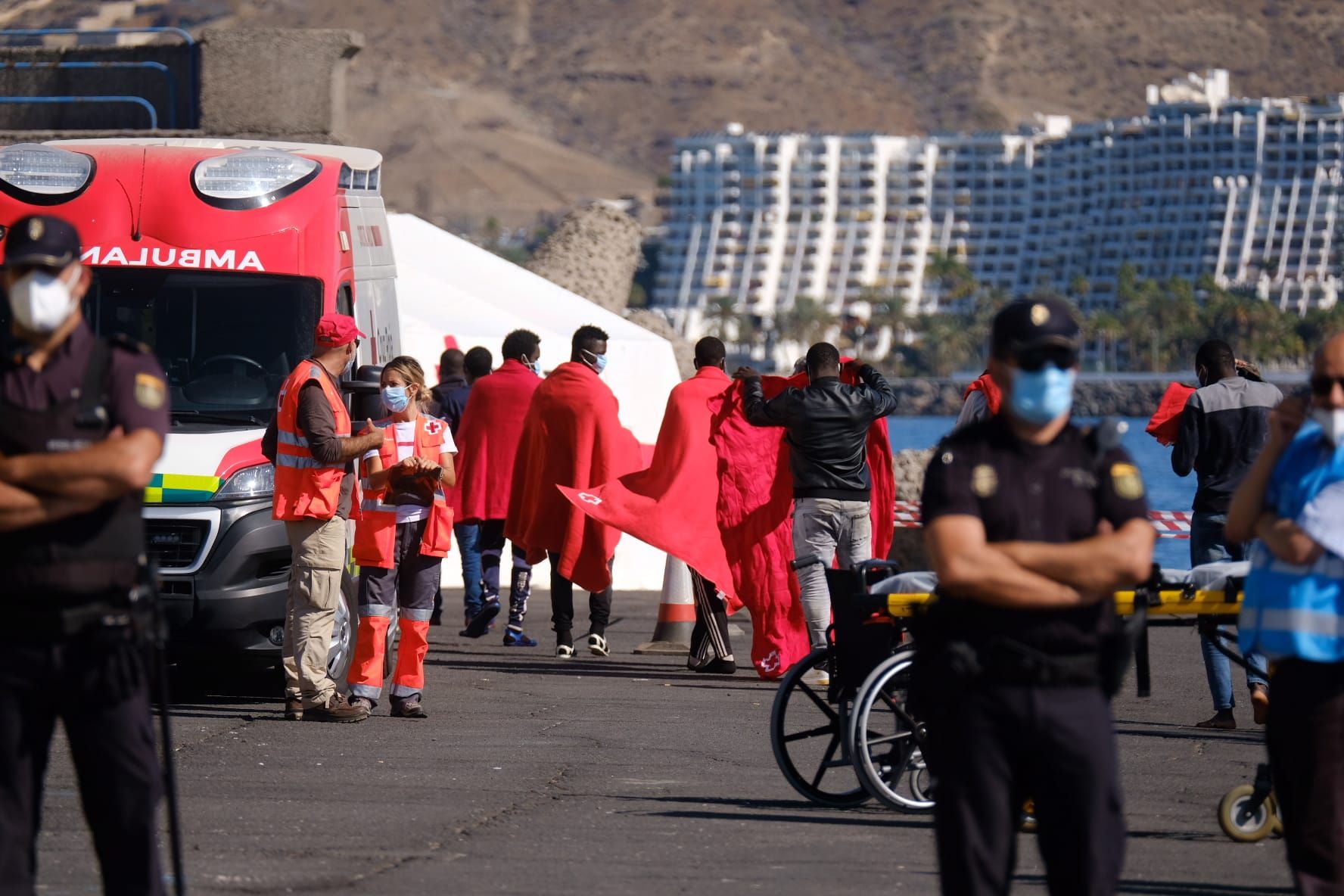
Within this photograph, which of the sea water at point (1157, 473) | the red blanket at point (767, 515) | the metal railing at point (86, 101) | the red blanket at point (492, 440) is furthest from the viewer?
the sea water at point (1157, 473)

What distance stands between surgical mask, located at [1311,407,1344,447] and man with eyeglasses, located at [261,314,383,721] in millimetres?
5291

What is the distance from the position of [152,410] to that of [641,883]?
8.38 ft

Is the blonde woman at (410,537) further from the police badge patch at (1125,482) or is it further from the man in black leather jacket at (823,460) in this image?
the police badge patch at (1125,482)

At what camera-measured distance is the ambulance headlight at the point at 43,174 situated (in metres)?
11.5

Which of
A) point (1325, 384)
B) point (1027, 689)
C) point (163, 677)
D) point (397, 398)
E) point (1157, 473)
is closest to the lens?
point (1027, 689)

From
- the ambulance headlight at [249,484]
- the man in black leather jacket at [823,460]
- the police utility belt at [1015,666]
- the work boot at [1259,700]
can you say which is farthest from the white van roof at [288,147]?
the police utility belt at [1015,666]

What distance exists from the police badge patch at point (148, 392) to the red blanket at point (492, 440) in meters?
9.94

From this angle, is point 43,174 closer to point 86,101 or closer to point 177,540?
point 177,540

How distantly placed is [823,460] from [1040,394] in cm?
711

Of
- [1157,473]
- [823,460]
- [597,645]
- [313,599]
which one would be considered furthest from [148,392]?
[1157,473]

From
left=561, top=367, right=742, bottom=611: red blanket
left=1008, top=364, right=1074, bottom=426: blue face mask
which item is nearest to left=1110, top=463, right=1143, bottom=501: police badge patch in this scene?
left=1008, top=364, right=1074, bottom=426: blue face mask

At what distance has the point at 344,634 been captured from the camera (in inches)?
440

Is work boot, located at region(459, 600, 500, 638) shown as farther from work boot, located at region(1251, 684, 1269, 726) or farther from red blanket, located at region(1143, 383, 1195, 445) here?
work boot, located at region(1251, 684, 1269, 726)

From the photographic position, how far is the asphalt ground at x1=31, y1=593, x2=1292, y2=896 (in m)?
7.01
